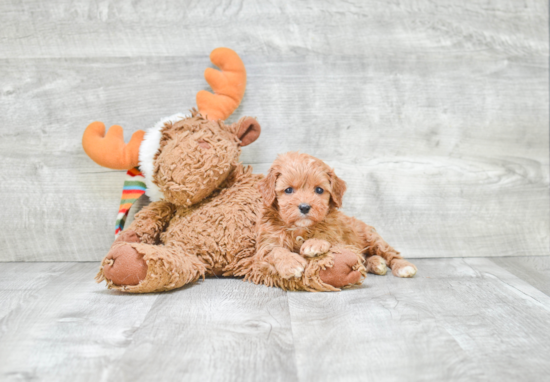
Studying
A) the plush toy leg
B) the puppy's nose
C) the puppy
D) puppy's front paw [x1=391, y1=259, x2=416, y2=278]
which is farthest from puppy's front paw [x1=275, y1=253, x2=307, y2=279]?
puppy's front paw [x1=391, y1=259, x2=416, y2=278]

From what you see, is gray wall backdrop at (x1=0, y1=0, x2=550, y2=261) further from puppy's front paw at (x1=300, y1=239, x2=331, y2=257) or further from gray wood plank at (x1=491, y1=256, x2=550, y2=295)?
puppy's front paw at (x1=300, y1=239, x2=331, y2=257)

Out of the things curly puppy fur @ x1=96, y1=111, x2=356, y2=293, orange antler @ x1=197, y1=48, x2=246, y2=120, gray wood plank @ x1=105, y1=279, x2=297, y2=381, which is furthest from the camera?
orange antler @ x1=197, y1=48, x2=246, y2=120

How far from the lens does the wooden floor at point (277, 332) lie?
2.66 feet

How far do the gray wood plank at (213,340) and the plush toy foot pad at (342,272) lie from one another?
13 cm

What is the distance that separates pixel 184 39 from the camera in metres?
1.55

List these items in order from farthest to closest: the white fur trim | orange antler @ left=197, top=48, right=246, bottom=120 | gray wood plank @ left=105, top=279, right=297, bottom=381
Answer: orange antler @ left=197, top=48, right=246, bottom=120
the white fur trim
gray wood plank @ left=105, top=279, right=297, bottom=381

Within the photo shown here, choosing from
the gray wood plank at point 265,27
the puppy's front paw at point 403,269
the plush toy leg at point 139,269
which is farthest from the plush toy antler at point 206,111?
the puppy's front paw at point 403,269

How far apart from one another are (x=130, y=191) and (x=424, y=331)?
3.12 feet

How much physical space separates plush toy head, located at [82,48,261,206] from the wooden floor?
29cm

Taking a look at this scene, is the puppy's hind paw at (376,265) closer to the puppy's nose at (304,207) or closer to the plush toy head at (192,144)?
the puppy's nose at (304,207)

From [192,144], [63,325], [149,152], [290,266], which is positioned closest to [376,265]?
[290,266]

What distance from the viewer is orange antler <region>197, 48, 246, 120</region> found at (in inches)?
58.1

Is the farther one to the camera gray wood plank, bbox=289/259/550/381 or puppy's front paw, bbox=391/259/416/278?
puppy's front paw, bbox=391/259/416/278

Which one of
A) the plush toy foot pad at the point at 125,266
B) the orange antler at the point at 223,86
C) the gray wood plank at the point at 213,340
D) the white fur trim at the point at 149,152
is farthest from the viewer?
Answer: the orange antler at the point at 223,86
